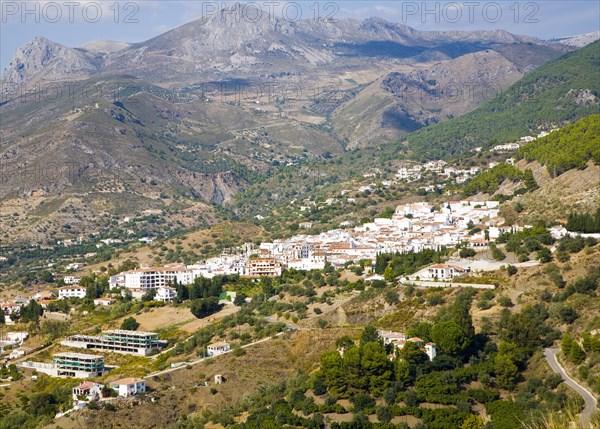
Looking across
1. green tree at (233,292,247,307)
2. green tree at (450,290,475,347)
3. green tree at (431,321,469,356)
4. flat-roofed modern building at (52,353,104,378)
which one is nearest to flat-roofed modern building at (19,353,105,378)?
flat-roofed modern building at (52,353,104,378)

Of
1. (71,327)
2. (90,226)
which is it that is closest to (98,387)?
(71,327)

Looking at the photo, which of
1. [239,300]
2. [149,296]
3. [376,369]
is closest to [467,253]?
[239,300]

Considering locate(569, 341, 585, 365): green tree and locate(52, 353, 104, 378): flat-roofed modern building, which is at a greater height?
locate(569, 341, 585, 365): green tree

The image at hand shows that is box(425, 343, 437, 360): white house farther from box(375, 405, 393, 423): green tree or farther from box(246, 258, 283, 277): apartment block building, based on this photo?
box(246, 258, 283, 277): apartment block building

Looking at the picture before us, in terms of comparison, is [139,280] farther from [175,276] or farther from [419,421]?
[419,421]

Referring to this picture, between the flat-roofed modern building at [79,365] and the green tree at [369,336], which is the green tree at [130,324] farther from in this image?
the green tree at [369,336]
